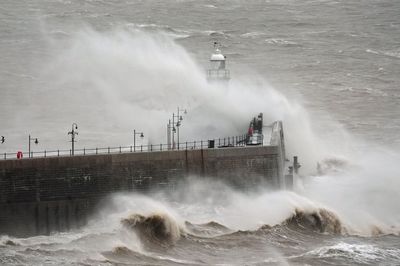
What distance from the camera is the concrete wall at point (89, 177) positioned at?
2681 centimetres

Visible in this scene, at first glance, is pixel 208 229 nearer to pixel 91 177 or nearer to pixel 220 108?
pixel 91 177

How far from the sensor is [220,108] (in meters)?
36.8

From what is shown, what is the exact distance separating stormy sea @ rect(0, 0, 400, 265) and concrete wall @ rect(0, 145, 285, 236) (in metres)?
0.34

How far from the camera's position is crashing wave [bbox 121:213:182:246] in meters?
27.0

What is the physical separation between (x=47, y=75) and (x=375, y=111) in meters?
20.2

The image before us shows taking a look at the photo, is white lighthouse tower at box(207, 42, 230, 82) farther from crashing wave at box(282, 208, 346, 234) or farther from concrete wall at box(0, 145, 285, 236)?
crashing wave at box(282, 208, 346, 234)

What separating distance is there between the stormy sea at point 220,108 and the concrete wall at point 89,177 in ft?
1.12

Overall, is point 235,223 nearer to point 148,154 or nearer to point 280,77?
point 148,154

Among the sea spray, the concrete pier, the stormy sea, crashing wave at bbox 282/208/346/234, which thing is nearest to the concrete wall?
the concrete pier

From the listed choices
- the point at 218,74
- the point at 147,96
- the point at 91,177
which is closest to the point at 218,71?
the point at 218,74

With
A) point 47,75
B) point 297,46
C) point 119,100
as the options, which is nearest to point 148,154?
point 119,100

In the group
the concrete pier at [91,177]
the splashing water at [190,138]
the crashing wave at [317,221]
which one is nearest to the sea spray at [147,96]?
the splashing water at [190,138]

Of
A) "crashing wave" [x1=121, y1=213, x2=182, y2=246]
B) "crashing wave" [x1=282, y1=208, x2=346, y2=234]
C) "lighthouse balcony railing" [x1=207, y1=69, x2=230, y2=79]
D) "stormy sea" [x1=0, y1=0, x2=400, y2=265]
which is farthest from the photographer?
"lighthouse balcony railing" [x1=207, y1=69, x2=230, y2=79]

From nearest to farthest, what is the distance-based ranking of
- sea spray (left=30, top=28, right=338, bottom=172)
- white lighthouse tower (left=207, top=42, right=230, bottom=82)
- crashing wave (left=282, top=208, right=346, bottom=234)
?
crashing wave (left=282, top=208, right=346, bottom=234) < sea spray (left=30, top=28, right=338, bottom=172) < white lighthouse tower (left=207, top=42, right=230, bottom=82)
